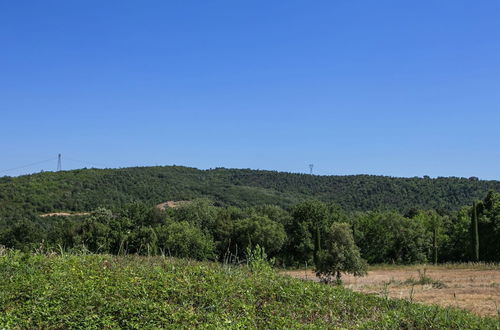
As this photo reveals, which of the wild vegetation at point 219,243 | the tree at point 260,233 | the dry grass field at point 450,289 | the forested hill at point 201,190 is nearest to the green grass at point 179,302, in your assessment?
the wild vegetation at point 219,243

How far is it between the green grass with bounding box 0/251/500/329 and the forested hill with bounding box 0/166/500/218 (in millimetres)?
77189

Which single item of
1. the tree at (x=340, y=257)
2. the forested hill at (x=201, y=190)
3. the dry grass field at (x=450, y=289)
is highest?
the forested hill at (x=201, y=190)

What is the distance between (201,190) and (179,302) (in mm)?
117900

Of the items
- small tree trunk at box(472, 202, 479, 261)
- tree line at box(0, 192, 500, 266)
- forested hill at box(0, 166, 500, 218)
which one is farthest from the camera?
forested hill at box(0, 166, 500, 218)

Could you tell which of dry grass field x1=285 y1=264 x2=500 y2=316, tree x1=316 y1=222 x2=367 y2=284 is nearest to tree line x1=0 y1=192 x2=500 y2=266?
dry grass field x1=285 y1=264 x2=500 y2=316

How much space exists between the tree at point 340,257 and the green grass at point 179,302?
2214 cm

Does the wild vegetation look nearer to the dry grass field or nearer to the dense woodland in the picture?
the dense woodland

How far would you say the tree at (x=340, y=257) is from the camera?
29750 millimetres

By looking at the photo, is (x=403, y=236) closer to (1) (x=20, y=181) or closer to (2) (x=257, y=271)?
(2) (x=257, y=271)

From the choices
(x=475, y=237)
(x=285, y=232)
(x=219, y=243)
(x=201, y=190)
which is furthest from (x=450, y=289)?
(x=201, y=190)

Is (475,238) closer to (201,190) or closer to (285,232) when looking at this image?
(285,232)

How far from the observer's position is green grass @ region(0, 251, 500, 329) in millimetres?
6111

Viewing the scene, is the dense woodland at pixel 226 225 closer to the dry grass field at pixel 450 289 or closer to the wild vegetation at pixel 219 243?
the wild vegetation at pixel 219 243

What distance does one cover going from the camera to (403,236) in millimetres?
61000
